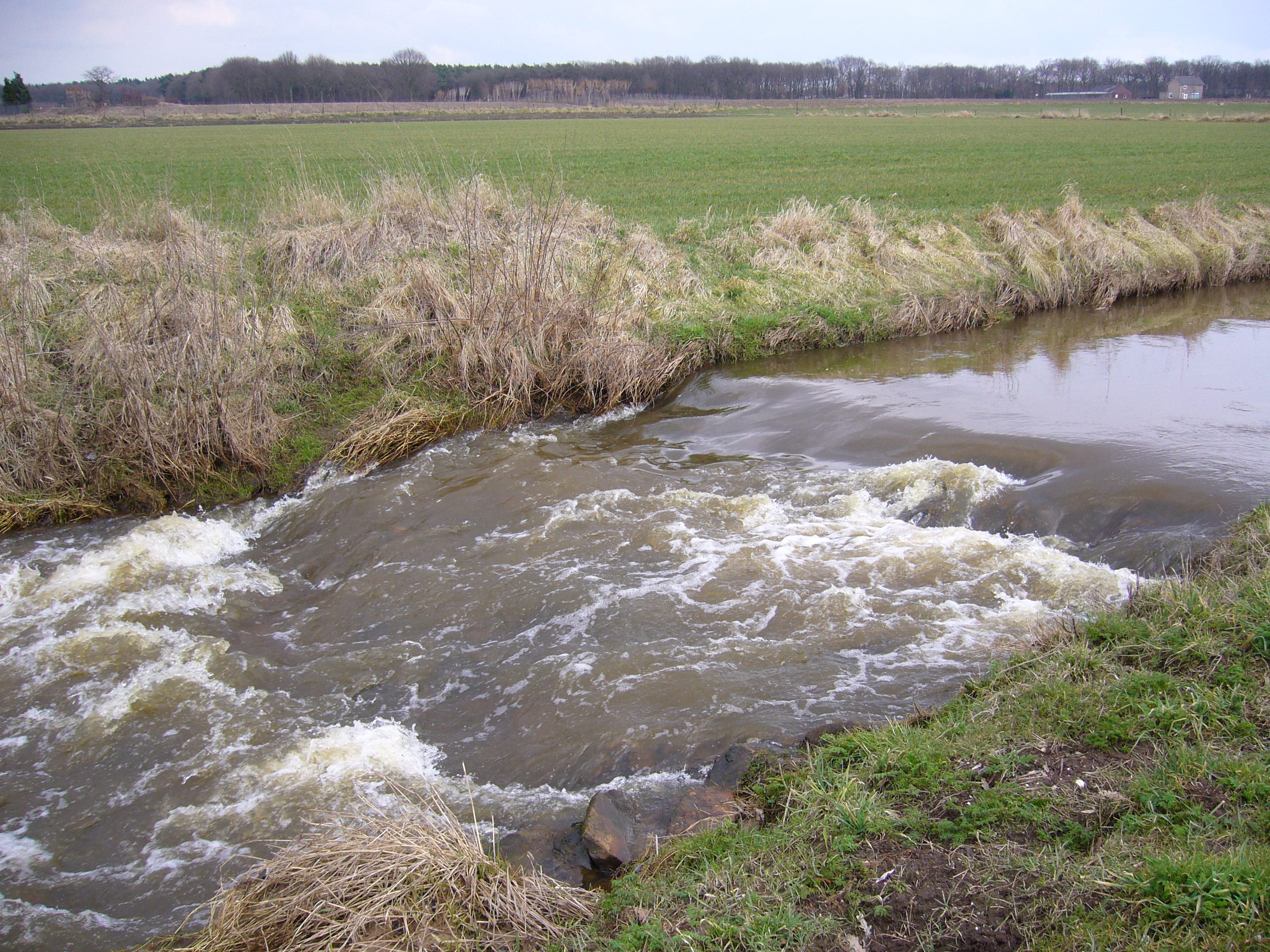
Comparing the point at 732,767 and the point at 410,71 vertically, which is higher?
the point at 410,71

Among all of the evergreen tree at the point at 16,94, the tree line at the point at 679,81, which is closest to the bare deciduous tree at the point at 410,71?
the tree line at the point at 679,81

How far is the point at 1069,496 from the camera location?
6926 millimetres

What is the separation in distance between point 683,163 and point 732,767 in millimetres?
25209

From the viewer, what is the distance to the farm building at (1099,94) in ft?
331

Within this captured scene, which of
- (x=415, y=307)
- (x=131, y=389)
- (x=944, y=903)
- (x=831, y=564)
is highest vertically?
(x=415, y=307)

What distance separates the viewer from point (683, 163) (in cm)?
2603

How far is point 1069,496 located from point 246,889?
685 cm

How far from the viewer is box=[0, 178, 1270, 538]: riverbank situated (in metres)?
7.90

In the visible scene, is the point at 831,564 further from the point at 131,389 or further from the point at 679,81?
the point at 679,81

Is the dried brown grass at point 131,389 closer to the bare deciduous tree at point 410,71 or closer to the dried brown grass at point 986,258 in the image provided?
the dried brown grass at point 986,258

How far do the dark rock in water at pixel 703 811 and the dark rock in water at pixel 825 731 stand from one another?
532mm

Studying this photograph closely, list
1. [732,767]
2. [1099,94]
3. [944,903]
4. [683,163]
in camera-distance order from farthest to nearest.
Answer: [1099,94] → [683,163] → [732,767] → [944,903]

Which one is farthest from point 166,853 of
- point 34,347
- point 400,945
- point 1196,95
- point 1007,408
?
point 1196,95

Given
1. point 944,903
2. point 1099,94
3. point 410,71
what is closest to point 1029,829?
point 944,903
